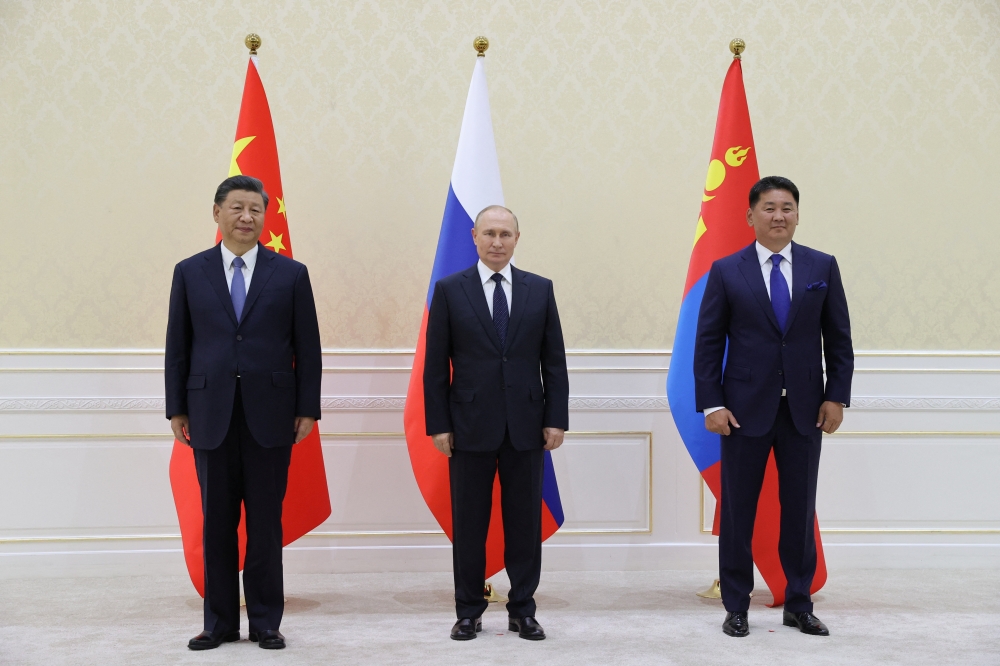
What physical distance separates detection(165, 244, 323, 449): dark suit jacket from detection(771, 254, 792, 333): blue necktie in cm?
164

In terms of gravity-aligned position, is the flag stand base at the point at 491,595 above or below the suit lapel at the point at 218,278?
below

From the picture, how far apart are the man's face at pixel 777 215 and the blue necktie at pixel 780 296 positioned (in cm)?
10

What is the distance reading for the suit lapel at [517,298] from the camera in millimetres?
3139

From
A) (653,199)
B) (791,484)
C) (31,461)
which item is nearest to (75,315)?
(31,461)

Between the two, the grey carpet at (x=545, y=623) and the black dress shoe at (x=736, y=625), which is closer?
the grey carpet at (x=545, y=623)

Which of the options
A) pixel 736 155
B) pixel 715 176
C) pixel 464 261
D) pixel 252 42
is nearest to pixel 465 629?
pixel 464 261

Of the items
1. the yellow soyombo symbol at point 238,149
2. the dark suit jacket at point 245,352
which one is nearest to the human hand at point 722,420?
the dark suit jacket at point 245,352

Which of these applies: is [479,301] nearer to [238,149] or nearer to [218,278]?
[218,278]

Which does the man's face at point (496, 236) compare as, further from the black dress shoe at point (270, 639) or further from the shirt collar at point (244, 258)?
the black dress shoe at point (270, 639)

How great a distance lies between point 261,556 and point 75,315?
1.87m

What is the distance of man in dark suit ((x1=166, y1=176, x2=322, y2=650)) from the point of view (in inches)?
117

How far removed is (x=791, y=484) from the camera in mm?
3170

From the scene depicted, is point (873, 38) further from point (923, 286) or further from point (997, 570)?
point (997, 570)

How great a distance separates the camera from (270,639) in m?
2.96
